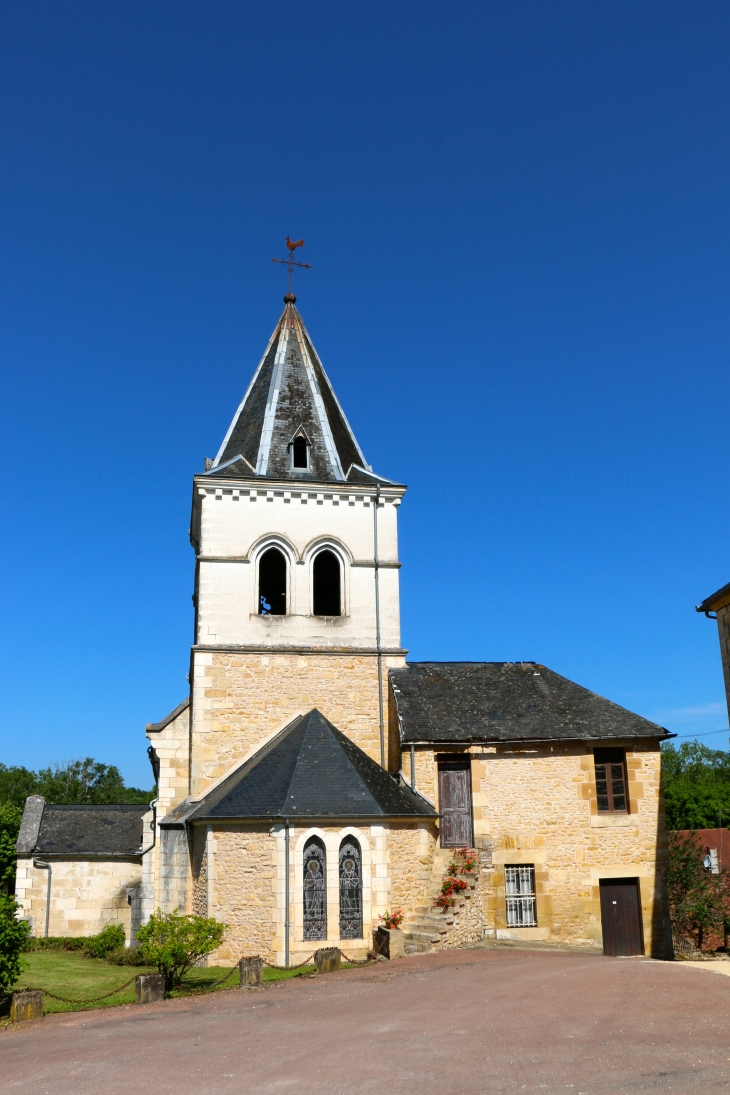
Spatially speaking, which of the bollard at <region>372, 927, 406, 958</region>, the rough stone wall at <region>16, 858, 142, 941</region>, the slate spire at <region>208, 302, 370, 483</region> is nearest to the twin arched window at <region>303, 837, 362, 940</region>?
the bollard at <region>372, 927, 406, 958</region>

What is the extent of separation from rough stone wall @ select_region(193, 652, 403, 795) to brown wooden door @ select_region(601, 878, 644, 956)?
5954mm

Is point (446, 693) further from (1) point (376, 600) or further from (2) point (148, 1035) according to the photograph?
(2) point (148, 1035)

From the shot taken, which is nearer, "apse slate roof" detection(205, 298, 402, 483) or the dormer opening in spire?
"apse slate roof" detection(205, 298, 402, 483)

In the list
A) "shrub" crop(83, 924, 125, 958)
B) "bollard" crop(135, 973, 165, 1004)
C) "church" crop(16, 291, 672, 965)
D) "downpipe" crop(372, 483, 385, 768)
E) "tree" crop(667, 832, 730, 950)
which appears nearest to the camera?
"bollard" crop(135, 973, 165, 1004)

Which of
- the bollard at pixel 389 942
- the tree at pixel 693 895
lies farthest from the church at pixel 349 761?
the tree at pixel 693 895

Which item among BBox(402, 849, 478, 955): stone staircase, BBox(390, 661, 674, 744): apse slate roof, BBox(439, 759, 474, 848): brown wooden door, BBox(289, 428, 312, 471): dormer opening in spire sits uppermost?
BBox(289, 428, 312, 471): dormer opening in spire

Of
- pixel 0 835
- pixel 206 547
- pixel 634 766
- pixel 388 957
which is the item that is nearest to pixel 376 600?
pixel 206 547

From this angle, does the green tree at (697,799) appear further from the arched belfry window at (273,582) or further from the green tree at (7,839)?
the green tree at (7,839)

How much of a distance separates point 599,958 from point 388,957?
3.93m

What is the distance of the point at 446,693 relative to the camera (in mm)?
21469

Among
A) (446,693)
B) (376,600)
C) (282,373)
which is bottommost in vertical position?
(446,693)

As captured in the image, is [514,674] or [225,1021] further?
[514,674]

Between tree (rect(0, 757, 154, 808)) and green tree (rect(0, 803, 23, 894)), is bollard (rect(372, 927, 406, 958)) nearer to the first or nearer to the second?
green tree (rect(0, 803, 23, 894))

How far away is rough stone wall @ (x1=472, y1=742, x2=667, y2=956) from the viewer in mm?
19062
